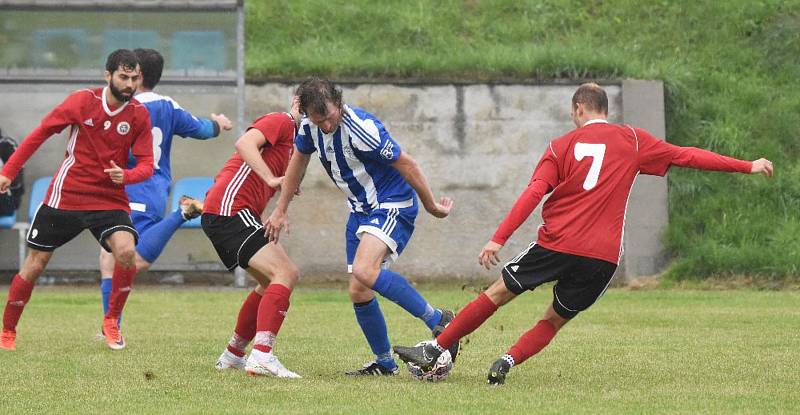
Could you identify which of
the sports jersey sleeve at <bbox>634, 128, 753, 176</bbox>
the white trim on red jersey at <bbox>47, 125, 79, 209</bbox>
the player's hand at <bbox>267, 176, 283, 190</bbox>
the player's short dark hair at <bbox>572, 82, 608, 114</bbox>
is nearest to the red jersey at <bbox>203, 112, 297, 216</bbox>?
the player's hand at <bbox>267, 176, 283, 190</bbox>

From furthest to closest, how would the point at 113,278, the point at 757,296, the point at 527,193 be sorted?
the point at 757,296
the point at 113,278
the point at 527,193

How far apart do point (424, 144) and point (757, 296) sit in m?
4.45

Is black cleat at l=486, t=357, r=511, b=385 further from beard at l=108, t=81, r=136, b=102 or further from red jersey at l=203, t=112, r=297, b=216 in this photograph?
beard at l=108, t=81, r=136, b=102

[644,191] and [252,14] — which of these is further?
[252,14]

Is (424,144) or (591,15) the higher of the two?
(591,15)

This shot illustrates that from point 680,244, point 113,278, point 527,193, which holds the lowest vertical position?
point 680,244

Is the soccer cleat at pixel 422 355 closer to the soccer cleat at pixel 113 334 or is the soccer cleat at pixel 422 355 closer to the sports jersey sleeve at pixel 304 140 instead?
the sports jersey sleeve at pixel 304 140

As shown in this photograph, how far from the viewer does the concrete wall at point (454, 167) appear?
16.1m

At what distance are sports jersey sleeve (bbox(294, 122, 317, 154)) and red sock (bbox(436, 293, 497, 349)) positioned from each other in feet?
4.40

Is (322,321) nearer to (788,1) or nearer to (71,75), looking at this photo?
(71,75)

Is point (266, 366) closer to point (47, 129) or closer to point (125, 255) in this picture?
point (125, 255)

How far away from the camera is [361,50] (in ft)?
59.8

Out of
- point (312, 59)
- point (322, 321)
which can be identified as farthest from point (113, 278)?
point (312, 59)

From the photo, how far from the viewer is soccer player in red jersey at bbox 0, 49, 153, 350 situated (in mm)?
8969
